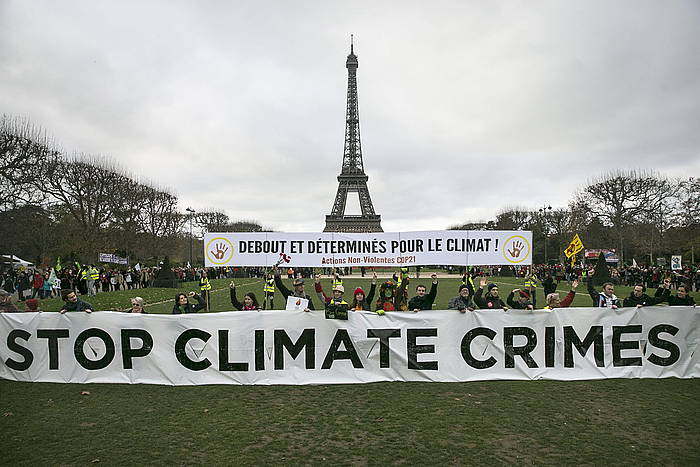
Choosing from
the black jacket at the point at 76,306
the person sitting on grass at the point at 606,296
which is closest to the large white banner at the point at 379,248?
the person sitting on grass at the point at 606,296

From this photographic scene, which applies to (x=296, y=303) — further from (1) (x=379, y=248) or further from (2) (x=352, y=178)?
(2) (x=352, y=178)

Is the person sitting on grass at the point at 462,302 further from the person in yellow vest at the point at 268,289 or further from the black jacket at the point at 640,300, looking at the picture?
the person in yellow vest at the point at 268,289

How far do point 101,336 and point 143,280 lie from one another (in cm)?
3277

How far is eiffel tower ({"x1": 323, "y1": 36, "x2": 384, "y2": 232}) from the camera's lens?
3425 inches

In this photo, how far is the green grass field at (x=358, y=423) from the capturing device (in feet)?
17.3

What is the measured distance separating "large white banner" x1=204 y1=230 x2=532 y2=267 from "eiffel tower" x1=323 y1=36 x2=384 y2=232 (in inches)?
2960

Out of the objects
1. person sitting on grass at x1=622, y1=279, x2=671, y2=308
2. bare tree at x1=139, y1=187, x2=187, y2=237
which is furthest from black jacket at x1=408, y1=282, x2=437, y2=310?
bare tree at x1=139, y1=187, x2=187, y2=237

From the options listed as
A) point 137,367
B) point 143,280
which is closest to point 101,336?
point 137,367

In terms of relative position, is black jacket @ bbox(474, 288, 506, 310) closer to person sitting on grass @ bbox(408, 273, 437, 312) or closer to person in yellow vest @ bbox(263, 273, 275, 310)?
person sitting on grass @ bbox(408, 273, 437, 312)

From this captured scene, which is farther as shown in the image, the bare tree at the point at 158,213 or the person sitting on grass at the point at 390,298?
the bare tree at the point at 158,213

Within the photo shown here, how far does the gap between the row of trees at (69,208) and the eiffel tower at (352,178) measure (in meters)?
35.1

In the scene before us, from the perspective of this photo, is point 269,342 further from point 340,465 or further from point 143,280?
point 143,280

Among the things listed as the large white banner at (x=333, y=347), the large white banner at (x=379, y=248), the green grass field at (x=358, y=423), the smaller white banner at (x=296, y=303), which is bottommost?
the green grass field at (x=358, y=423)

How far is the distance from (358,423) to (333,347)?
1.94 m
